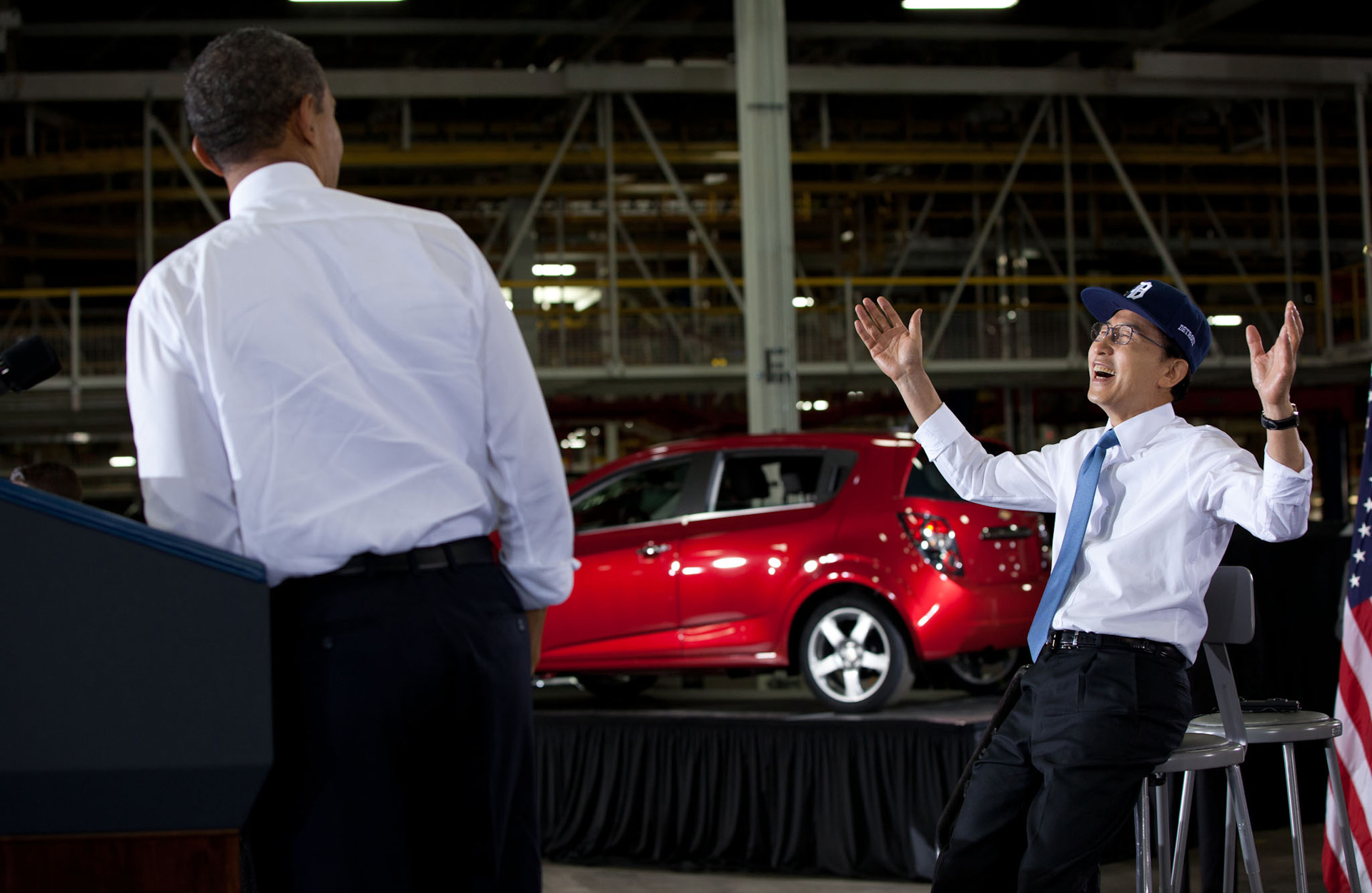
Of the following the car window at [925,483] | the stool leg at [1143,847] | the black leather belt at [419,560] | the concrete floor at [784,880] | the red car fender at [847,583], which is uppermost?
the car window at [925,483]

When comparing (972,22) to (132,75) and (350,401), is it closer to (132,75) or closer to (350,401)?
(132,75)

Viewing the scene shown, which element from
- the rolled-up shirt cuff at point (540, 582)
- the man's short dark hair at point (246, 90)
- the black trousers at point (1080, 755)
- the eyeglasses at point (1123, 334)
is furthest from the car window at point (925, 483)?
the man's short dark hair at point (246, 90)

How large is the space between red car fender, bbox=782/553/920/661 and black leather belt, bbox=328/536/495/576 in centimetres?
470

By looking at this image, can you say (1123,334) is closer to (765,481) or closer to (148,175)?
(765,481)

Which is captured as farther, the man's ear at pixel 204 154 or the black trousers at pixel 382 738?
the man's ear at pixel 204 154

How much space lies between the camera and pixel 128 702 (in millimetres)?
1496

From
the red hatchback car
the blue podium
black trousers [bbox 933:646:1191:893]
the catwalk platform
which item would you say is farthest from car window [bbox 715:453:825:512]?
the blue podium

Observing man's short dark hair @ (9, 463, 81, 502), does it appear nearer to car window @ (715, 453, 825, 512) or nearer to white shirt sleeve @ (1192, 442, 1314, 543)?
car window @ (715, 453, 825, 512)

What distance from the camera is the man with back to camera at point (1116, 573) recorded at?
9.20 feet

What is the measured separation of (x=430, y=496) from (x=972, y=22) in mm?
18212

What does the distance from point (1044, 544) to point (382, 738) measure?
537 centimetres

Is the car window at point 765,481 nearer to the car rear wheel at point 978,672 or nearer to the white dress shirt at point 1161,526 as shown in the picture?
the car rear wheel at point 978,672

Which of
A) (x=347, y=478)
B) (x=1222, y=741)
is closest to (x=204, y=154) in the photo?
(x=347, y=478)

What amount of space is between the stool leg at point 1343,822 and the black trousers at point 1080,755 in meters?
1.13
